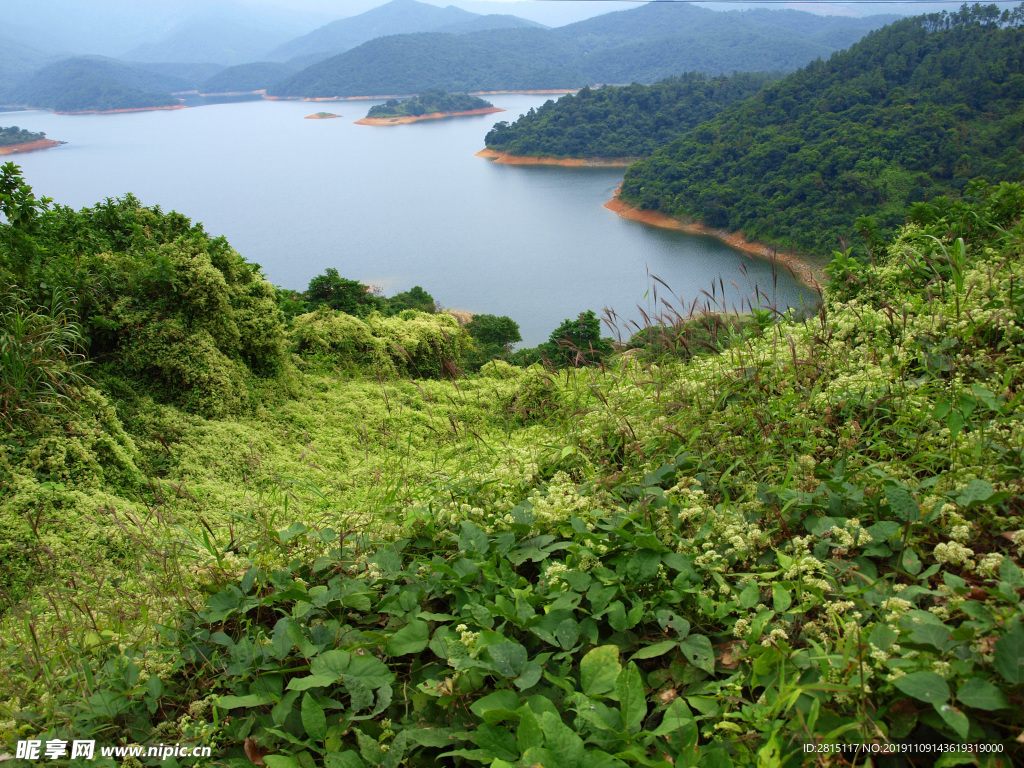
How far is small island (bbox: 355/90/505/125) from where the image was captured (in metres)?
82.4

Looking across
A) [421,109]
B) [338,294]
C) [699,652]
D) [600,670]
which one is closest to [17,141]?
[421,109]

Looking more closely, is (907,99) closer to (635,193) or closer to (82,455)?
(635,193)

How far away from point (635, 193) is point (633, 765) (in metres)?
45.4

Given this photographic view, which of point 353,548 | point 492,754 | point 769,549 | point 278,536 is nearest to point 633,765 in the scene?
point 492,754

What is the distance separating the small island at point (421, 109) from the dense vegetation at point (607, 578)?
89.1m

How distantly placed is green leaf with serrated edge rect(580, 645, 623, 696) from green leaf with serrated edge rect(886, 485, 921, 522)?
745 mm

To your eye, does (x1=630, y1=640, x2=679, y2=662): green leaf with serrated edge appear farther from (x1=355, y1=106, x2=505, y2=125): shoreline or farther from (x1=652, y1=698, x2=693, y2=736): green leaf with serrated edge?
(x1=355, y1=106, x2=505, y2=125): shoreline

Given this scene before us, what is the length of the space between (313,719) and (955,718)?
116cm

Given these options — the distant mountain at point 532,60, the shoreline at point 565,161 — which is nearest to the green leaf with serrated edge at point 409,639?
the shoreline at point 565,161

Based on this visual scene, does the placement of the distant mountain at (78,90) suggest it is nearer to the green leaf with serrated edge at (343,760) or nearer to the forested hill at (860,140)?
the forested hill at (860,140)

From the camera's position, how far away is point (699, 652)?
1.21 meters

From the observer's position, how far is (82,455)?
9.20 ft

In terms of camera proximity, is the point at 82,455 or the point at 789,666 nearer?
the point at 789,666

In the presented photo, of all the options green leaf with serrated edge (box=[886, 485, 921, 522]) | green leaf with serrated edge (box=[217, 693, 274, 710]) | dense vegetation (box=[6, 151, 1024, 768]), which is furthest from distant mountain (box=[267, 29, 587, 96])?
green leaf with serrated edge (box=[217, 693, 274, 710])
